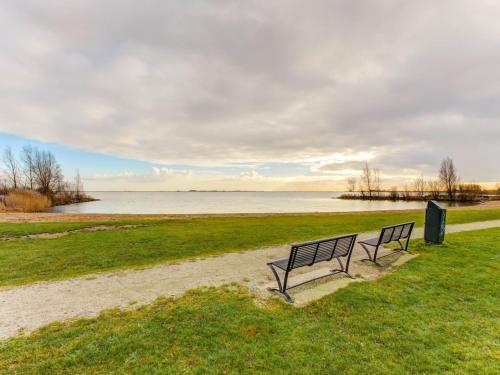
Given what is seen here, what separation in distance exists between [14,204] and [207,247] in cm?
4065

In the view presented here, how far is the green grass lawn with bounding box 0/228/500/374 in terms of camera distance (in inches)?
118

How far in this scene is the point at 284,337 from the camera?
3.54 meters

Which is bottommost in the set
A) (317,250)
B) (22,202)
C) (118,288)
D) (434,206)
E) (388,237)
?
(118,288)

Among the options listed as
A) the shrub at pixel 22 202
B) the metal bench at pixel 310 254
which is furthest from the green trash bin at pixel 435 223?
the shrub at pixel 22 202

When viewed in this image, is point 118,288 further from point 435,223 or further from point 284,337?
point 435,223

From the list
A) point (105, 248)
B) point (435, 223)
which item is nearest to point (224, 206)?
point (105, 248)

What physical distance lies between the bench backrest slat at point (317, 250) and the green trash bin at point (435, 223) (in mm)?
5229

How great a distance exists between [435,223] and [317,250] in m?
6.67

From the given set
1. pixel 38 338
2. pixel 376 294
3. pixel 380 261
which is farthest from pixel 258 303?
pixel 380 261

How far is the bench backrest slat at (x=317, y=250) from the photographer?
4.98 meters

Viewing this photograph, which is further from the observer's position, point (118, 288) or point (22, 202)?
point (22, 202)

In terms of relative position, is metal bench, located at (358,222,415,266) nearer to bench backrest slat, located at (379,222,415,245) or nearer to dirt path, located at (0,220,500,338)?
bench backrest slat, located at (379,222,415,245)

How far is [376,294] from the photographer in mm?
4930

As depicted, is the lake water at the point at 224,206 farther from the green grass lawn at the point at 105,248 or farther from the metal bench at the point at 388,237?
the metal bench at the point at 388,237
